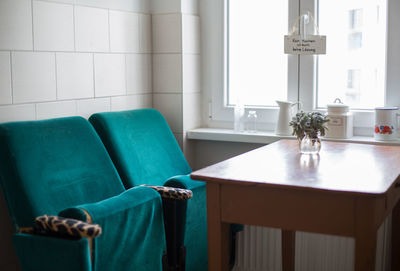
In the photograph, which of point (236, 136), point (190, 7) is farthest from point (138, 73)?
point (236, 136)

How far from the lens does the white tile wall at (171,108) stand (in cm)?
306

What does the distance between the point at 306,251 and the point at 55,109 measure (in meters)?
1.48

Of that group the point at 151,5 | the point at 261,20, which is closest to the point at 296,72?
the point at 261,20

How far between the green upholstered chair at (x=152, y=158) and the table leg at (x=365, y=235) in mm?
822


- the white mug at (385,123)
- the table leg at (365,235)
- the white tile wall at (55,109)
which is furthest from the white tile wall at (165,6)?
the table leg at (365,235)

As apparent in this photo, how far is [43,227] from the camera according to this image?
1.71m

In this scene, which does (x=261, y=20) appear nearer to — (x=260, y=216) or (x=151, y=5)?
(x=151, y=5)

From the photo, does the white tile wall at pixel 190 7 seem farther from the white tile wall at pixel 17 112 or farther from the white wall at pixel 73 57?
the white tile wall at pixel 17 112

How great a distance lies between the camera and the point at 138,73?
9.84 ft

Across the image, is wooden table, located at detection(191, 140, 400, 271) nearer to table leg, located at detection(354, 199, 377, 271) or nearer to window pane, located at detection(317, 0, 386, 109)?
table leg, located at detection(354, 199, 377, 271)

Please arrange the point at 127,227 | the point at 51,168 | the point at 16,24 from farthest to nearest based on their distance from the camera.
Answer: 1. the point at 16,24
2. the point at 51,168
3. the point at 127,227

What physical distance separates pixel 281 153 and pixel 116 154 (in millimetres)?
790

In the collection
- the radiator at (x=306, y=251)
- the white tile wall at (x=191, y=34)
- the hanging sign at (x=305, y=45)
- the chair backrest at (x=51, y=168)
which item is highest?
the white tile wall at (x=191, y=34)

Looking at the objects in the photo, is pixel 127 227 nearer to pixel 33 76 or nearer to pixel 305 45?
pixel 33 76
